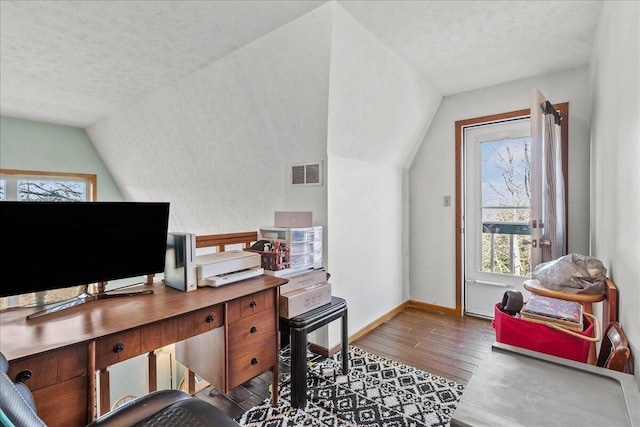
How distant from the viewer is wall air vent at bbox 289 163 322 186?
8.62 feet

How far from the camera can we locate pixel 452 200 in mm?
3500

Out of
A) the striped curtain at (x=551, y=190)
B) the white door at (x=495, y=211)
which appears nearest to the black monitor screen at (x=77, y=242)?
the striped curtain at (x=551, y=190)

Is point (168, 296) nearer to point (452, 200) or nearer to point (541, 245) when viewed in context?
point (541, 245)

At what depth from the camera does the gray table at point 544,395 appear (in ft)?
2.49

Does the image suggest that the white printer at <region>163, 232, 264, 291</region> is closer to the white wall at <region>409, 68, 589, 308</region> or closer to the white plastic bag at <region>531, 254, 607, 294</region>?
the white plastic bag at <region>531, 254, 607, 294</region>

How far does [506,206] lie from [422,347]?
1.66 meters

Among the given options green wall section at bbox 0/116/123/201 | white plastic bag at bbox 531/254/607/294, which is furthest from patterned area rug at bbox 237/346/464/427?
green wall section at bbox 0/116/123/201

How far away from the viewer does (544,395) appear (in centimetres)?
86

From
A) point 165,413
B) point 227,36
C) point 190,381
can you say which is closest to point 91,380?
point 165,413

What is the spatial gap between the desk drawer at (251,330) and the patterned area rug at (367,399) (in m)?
0.50

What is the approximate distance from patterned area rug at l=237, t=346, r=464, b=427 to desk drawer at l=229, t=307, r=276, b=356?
1.64ft

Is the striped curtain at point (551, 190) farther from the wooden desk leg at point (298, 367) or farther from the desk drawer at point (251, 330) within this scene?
the desk drawer at point (251, 330)

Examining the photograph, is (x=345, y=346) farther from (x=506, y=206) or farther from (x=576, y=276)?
(x=506, y=206)

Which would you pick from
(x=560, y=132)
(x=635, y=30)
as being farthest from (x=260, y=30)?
(x=560, y=132)
